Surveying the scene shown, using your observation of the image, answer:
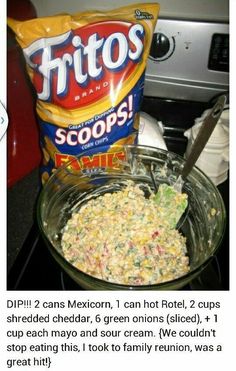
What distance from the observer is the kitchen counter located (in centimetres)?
59

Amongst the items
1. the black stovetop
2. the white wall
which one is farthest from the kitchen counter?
the white wall

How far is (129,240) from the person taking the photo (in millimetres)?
549

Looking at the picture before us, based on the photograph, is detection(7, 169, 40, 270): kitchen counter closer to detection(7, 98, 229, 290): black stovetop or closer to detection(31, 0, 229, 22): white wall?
detection(7, 98, 229, 290): black stovetop

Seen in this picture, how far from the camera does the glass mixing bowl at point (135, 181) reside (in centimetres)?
57

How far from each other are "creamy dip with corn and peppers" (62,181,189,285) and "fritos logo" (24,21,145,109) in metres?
0.16

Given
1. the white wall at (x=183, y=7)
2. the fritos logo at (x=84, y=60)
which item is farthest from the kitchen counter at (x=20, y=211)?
the white wall at (x=183, y=7)

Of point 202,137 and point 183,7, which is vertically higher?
point 183,7

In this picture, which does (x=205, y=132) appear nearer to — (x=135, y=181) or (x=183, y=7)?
(x=135, y=181)

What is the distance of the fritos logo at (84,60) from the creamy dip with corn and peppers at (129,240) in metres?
0.16

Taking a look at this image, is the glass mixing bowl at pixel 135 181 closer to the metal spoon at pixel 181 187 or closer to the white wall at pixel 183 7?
the metal spoon at pixel 181 187

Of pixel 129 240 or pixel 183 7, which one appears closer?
pixel 129 240
